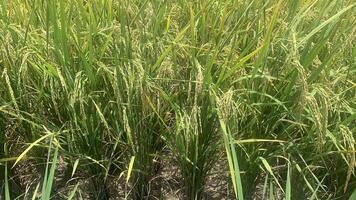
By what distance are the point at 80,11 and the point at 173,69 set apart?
14.2 inches

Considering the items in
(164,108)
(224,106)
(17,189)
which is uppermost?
(224,106)

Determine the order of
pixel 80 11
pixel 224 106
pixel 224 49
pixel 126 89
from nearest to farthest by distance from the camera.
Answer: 1. pixel 224 106
2. pixel 126 89
3. pixel 224 49
4. pixel 80 11

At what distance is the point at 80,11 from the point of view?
1412 mm

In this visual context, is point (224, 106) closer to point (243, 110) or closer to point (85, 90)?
point (243, 110)

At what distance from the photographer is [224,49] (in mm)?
1312

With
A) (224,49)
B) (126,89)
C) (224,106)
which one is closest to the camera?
(224,106)

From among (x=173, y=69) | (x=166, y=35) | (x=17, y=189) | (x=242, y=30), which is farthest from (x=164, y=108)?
(x=17, y=189)

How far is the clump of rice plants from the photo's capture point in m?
1.20

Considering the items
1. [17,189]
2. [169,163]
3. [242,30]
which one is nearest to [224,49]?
[242,30]

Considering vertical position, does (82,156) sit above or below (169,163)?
above

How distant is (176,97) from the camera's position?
125 centimetres

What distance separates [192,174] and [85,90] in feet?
1.24

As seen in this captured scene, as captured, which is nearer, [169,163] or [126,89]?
[126,89]

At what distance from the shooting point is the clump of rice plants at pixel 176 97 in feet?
3.93
